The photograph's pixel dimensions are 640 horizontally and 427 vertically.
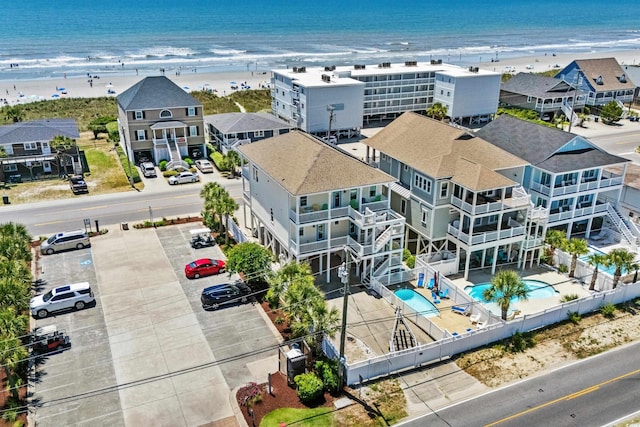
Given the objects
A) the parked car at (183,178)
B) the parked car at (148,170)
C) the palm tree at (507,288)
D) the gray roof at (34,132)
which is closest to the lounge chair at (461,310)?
the palm tree at (507,288)

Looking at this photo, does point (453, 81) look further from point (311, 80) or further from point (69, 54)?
point (69, 54)

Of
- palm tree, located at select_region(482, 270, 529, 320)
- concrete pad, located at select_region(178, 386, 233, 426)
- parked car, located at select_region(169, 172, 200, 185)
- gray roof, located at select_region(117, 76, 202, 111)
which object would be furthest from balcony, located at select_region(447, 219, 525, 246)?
gray roof, located at select_region(117, 76, 202, 111)

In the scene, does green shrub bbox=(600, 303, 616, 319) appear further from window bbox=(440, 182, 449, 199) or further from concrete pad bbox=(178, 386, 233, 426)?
concrete pad bbox=(178, 386, 233, 426)

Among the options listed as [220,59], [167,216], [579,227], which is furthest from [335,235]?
[220,59]

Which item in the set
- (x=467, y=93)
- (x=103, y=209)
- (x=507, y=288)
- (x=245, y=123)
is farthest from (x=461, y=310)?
(x=467, y=93)

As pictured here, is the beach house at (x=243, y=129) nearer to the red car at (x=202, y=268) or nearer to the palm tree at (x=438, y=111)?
the palm tree at (x=438, y=111)
